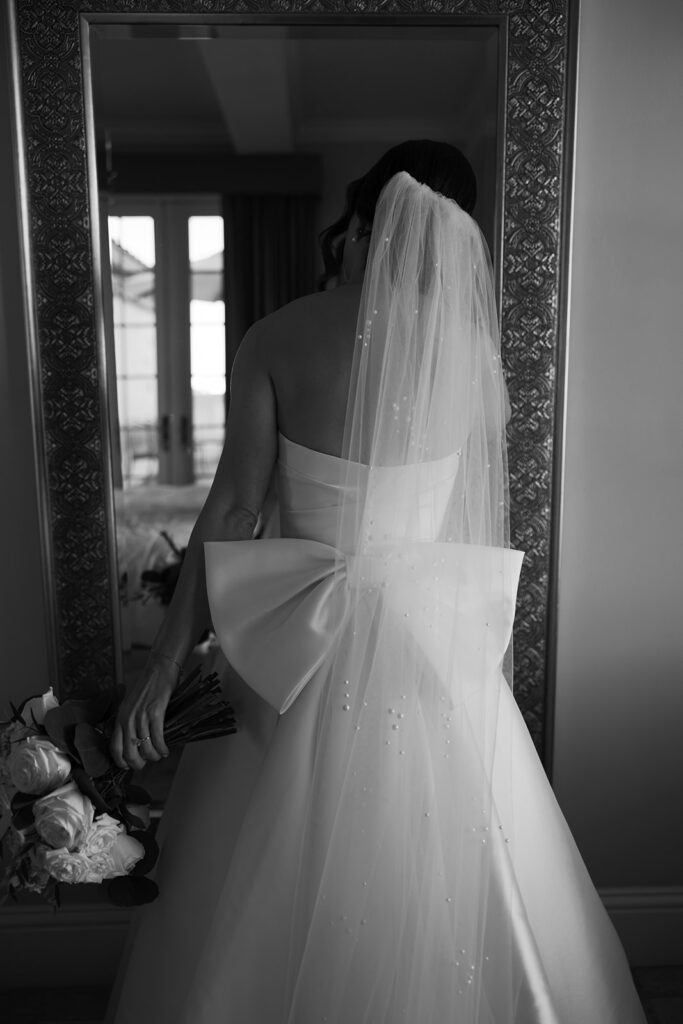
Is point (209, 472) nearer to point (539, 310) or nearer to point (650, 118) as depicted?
point (539, 310)

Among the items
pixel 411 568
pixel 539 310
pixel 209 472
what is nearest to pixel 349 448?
pixel 411 568

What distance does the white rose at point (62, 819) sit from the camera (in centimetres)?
127

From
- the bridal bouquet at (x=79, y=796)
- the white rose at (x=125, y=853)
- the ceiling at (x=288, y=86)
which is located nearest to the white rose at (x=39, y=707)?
the bridal bouquet at (x=79, y=796)

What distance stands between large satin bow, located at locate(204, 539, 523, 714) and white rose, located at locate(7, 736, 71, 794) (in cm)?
32

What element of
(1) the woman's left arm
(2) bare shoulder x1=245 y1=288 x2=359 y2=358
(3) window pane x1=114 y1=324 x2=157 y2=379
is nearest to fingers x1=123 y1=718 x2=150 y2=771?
(1) the woman's left arm

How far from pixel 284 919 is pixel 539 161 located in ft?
5.11

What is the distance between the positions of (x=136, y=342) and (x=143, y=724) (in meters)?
0.85

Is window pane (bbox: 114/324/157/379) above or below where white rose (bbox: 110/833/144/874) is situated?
above

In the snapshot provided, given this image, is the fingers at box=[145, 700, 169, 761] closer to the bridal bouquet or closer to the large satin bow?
the bridal bouquet

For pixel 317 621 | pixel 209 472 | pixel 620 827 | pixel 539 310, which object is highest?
pixel 539 310

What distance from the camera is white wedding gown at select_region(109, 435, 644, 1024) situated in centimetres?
121

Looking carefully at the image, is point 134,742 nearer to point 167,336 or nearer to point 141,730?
point 141,730

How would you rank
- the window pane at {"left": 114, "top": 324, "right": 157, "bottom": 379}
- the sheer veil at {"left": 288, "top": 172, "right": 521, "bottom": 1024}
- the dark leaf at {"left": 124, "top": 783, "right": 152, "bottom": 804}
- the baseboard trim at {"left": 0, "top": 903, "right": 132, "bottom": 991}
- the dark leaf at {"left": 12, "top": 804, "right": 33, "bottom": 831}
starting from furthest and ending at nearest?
the baseboard trim at {"left": 0, "top": 903, "right": 132, "bottom": 991} < the window pane at {"left": 114, "top": 324, "right": 157, "bottom": 379} < the dark leaf at {"left": 124, "top": 783, "right": 152, "bottom": 804} < the dark leaf at {"left": 12, "top": 804, "right": 33, "bottom": 831} < the sheer veil at {"left": 288, "top": 172, "right": 521, "bottom": 1024}

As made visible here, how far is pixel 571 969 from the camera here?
1.39m
